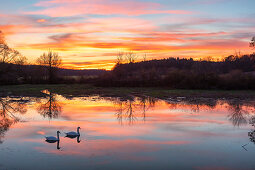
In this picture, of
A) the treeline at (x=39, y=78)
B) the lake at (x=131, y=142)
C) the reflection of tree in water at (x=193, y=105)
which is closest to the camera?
the lake at (x=131, y=142)

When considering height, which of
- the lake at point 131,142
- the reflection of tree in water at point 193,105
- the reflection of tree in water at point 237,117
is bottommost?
the lake at point 131,142

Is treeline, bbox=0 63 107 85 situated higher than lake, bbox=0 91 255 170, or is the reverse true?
treeline, bbox=0 63 107 85

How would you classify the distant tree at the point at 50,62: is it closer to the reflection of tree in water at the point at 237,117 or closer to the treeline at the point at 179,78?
the treeline at the point at 179,78

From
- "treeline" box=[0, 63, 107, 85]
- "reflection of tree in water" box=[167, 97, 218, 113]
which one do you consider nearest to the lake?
"reflection of tree in water" box=[167, 97, 218, 113]

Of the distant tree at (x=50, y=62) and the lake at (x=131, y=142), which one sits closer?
the lake at (x=131, y=142)

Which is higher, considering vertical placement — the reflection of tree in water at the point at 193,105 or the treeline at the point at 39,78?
the treeline at the point at 39,78

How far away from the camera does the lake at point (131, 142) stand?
841 centimetres

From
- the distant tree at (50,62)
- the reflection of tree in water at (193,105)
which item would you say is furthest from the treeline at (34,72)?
the reflection of tree in water at (193,105)

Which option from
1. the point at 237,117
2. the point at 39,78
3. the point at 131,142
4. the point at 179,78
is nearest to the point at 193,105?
the point at 237,117

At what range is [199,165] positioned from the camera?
8289 mm

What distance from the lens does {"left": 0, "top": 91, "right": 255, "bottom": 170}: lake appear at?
27.6 feet

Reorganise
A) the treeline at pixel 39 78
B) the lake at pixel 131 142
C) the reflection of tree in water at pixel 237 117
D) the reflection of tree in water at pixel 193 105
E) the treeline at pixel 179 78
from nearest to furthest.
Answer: the lake at pixel 131 142
the reflection of tree in water at pixel 237 117
the reflection of tree in water at pixel 193 105
the treeline at pixel 179 78
the treeline at pixel 39 78

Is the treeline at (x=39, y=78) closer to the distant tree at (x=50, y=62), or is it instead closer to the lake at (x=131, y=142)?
the distant tree at (x=50, y=62)

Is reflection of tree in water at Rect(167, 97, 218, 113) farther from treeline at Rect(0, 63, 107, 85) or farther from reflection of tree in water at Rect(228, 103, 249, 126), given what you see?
treeline at Rect(0, 63, 107, 85)
